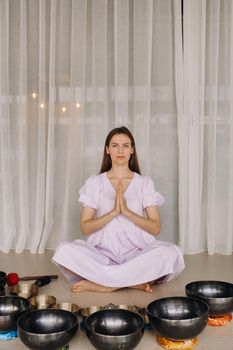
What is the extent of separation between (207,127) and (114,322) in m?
1.92

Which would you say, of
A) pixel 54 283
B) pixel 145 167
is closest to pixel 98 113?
pixel 145 167

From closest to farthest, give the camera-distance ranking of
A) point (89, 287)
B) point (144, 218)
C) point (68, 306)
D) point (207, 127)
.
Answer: point (68, 306) → point (89, 287) → point (144, 218) → point (207, 127)

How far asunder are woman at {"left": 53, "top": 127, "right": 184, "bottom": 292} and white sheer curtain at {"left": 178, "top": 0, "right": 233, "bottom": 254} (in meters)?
0.64

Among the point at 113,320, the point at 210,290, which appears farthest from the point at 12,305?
the point at 210,290

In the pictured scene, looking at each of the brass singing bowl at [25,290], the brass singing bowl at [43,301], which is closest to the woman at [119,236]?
the brass singing bowl at [25,290]

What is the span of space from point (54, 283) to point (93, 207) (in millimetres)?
497

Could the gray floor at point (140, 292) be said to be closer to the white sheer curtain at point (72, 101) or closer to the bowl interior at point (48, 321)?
the bowl interior at point (48, 321)

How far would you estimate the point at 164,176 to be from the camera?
12.0 feet

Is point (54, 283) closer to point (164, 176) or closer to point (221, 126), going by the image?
point (164, 176)

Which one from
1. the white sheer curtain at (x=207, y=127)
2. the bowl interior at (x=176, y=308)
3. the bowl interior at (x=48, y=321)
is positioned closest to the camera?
the bowl interior at (x=48, y=321)

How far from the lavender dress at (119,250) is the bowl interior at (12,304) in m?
0.51

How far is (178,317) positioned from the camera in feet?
7.15

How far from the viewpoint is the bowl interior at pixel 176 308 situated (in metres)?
2.16

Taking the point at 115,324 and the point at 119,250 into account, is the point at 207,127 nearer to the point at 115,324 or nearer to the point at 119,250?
the point at 119,250
